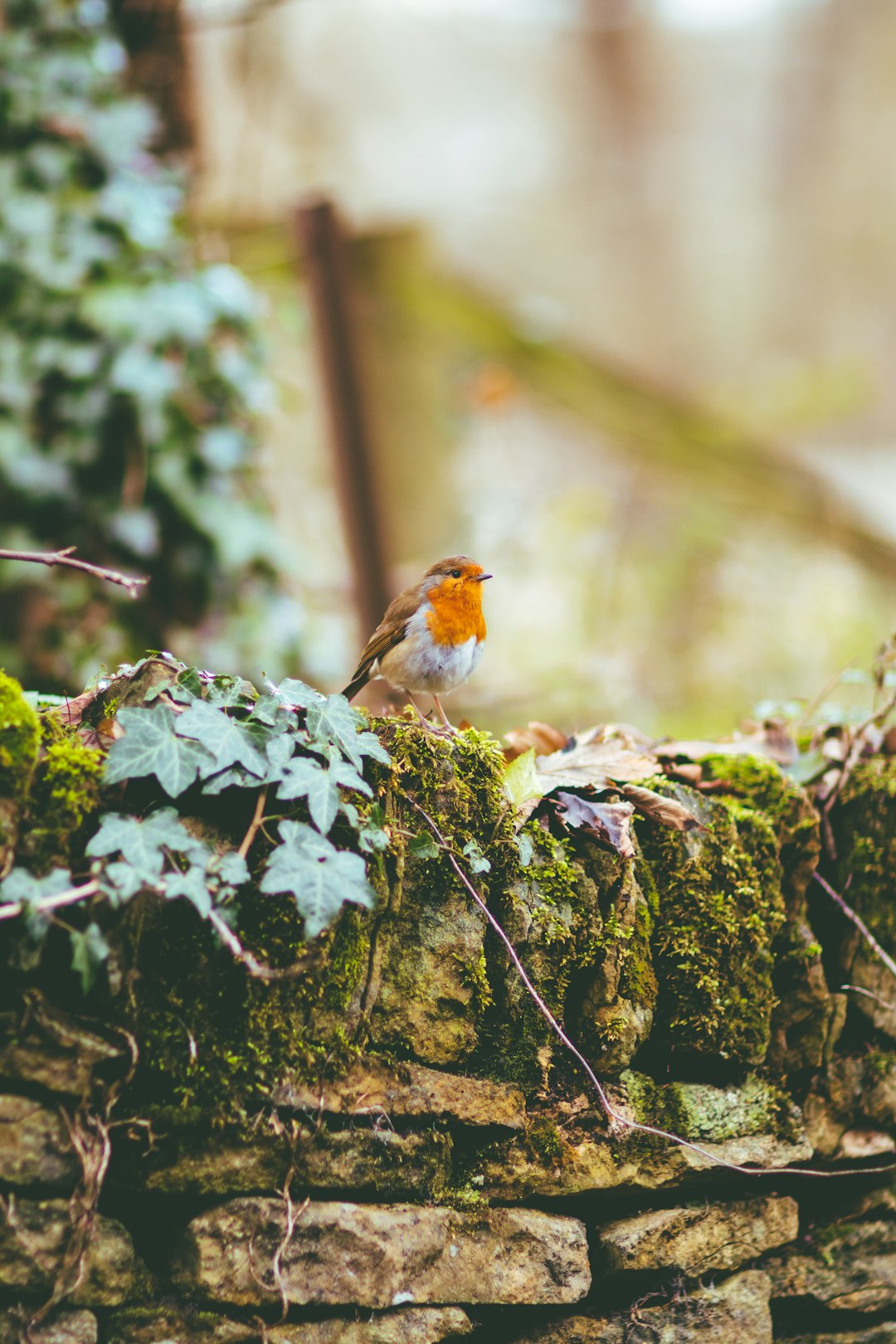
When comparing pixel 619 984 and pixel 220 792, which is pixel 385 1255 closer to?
pixel 619 984

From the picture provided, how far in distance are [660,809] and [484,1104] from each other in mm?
689

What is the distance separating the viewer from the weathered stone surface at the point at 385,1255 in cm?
151

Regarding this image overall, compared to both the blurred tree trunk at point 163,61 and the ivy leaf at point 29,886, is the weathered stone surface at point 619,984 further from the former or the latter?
the blurred tree trunk at point 163,61

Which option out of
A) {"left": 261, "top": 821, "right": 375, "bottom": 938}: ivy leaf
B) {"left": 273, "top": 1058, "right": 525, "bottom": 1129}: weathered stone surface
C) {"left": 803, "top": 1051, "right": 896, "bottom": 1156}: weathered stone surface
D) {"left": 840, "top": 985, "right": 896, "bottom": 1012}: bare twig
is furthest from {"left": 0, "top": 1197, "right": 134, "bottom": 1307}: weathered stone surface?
{"left": 840, "top": 985, "right": 896, "bottom": 1012}: bare twig

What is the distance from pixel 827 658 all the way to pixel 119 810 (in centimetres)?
709

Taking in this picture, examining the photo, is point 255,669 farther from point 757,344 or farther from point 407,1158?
point 757,344

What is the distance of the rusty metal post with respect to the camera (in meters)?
5.41

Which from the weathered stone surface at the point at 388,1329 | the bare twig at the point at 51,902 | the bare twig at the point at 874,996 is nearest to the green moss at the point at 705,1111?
the bare twig at the point at 874,996

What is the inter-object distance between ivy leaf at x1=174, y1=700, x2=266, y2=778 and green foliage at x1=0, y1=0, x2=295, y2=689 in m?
2.68

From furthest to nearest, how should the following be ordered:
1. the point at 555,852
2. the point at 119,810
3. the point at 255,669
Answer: the point at 255,669, the point at 555,852, the point at 119,810

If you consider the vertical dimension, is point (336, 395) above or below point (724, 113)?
below

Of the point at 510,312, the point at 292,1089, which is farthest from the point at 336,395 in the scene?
the point at 292,1089

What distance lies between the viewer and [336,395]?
5.46 metres

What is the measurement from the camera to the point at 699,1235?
1.93 m
